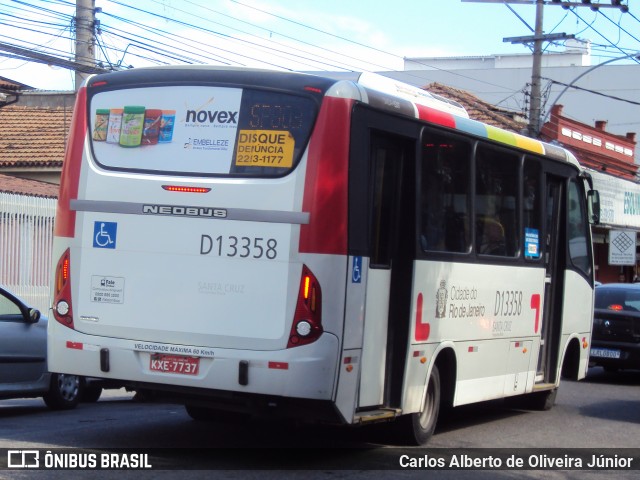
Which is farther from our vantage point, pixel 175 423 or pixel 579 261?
pixel 579 261

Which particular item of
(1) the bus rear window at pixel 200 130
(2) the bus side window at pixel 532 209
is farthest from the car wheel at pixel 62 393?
(2) the bus side window at pixel 532 209

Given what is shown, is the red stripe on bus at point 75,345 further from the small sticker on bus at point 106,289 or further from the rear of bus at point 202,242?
the small sticker on bus at point 106,289

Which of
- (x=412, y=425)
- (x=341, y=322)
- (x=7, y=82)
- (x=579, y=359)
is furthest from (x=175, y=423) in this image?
(x=7, y=82)

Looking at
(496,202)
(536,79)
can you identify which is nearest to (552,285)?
(496,202)

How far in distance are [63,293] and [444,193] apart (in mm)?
3573

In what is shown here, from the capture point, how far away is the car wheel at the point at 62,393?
12.8m

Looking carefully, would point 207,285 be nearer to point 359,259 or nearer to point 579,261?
point 359,259

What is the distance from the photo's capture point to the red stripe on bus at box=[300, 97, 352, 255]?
27.7 feet

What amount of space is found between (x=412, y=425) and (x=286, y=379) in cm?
217

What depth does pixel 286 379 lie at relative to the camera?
8328mm

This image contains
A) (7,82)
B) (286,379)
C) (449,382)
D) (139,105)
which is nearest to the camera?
(286,379)

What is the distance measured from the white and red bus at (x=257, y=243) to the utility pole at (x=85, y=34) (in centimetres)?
872

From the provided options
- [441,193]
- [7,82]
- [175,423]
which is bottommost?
[175,423]

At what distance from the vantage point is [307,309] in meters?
8.41
